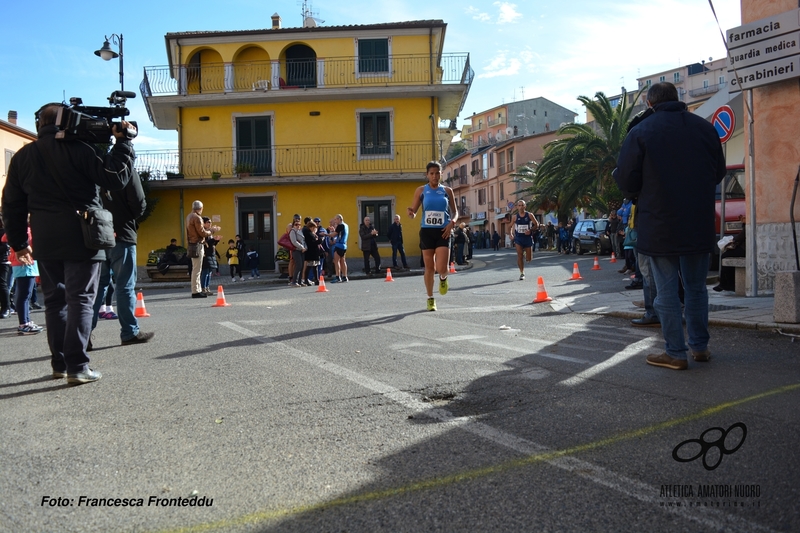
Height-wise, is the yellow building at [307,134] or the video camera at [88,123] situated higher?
the yellow building at [307,134]

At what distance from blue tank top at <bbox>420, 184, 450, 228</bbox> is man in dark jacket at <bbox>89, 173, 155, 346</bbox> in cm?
388

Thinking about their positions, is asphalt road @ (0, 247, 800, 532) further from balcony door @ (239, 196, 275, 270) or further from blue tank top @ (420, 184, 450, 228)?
balcony door @ (239, 196, 275, 270)

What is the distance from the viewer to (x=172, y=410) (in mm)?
4242

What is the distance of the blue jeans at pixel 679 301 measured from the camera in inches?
197

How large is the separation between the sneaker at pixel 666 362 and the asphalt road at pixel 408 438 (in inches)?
6.3

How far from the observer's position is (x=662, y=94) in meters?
5.26

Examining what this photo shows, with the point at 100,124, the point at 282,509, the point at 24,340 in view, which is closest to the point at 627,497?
the point at 282,509

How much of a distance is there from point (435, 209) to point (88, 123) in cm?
512

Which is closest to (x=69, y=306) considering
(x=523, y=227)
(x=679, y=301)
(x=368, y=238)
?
(x=679, y=301)

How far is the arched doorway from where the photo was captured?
3002cm

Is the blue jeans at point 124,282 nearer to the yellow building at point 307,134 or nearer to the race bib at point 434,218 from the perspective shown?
the race bib at point 434,218

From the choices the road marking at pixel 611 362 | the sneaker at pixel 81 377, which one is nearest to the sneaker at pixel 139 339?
the sneaker at pixel 81 377

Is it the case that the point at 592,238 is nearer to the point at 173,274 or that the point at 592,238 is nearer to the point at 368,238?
the point at 368,238

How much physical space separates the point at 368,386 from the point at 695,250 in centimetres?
259
